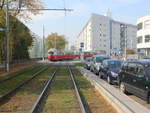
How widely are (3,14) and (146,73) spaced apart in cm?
2594

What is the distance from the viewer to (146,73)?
11789 mm

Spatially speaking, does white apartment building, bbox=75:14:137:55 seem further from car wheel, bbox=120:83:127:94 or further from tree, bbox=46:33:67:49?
car wheel, bbox=120:83:127:94

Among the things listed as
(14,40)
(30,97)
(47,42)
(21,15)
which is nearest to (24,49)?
(14,40)

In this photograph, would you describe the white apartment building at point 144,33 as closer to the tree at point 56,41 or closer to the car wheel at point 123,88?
the tree at point 56,41

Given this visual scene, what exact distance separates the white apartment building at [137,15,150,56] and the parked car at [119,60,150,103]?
73.9 meters

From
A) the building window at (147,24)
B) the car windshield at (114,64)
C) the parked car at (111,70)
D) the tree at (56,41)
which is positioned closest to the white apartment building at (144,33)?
the building window at (147,24)

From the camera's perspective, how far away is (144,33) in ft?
293

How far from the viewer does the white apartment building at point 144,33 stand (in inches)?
3435

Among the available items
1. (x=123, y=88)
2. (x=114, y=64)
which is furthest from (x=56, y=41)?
(x=123, y=88)

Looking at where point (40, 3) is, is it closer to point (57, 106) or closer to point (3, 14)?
point (3, 14)

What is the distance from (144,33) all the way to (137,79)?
7926cm

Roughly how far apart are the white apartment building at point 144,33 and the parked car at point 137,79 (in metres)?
73.9

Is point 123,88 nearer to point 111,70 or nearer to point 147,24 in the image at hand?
point 111,70

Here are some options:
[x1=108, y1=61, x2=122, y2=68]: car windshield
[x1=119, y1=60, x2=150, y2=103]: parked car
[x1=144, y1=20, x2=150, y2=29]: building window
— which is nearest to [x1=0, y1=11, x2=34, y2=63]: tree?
[x1=108, y1=61, x2=122, y2=68]: car windshield
